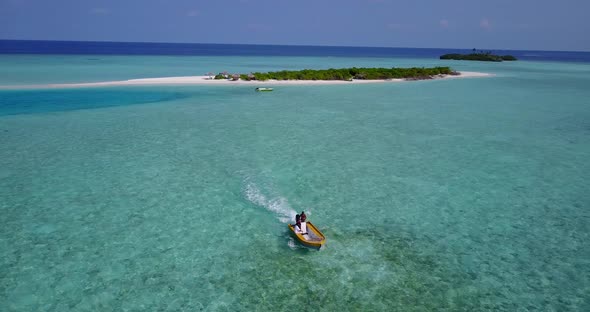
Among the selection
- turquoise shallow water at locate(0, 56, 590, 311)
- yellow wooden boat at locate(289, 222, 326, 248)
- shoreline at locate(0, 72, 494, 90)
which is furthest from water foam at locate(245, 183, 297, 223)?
shoreline at locate(0, 72, 494, 90)

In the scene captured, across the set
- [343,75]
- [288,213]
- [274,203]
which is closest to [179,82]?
[343,75]

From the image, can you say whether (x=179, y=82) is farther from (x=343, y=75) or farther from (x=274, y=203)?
(x=274, y=203)

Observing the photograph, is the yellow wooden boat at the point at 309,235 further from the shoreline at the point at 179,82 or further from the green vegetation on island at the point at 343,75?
the green vegetation on island at the point at 343,75

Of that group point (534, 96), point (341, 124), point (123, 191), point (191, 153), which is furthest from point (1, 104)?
point (534, 96)

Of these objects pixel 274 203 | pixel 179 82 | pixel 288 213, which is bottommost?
pixel 288 213

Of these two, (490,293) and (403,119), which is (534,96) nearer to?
(403,119)
